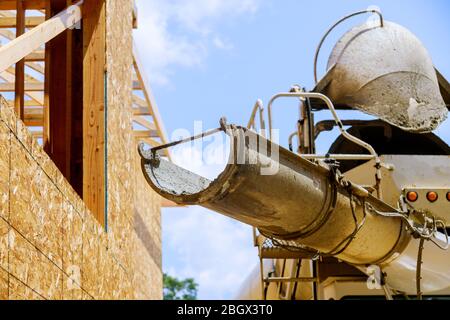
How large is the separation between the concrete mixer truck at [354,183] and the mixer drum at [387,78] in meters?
0.01

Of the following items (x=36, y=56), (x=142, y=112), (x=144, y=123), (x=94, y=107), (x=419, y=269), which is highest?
(x=144, y=123)

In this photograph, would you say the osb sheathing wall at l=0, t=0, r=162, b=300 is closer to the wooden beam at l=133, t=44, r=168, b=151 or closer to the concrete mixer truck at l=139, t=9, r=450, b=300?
the concrete mixer truck at l=139, t=9, r=450, b=300

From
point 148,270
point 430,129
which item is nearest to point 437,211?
point 430,129

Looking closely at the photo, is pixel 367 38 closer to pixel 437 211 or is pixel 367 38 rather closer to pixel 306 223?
pixel 437 211

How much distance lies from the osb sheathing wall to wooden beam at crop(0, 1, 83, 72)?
22.4 inches

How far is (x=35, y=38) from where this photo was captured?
23.7ft

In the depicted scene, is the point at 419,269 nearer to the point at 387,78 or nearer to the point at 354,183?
the point at 354,183

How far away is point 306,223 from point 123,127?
437 cm

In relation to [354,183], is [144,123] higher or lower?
higher

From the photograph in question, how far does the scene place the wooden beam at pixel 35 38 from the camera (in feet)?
21.2

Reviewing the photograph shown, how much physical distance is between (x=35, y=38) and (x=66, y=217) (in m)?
1.51

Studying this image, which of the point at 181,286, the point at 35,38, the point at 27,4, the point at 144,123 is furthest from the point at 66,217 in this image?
the point at 181,286

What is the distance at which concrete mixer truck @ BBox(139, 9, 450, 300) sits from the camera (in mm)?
5980

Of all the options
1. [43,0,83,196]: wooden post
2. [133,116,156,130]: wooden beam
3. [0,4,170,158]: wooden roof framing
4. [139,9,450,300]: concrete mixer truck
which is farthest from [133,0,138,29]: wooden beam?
[139,9,450,300]: concrete mixer truck
